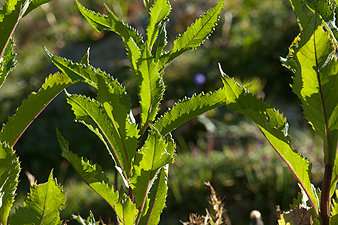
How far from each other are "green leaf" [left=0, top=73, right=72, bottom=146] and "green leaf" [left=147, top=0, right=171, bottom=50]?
0.17m

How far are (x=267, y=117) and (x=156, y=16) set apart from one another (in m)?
0.26

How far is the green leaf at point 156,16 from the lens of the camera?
747 mm

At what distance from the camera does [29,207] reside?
73 cm

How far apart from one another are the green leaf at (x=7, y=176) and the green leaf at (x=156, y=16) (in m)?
0.30

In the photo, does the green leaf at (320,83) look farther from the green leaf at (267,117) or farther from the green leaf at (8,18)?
the green leaf at (8,18)

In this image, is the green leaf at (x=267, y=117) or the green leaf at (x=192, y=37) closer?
the green leaf at (x=267, y=117)

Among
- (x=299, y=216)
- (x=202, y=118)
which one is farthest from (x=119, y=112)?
(x=202, y=118)

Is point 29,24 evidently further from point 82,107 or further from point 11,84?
point 82,107

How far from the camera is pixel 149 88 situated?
0.74 meters

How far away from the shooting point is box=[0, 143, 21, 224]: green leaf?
0.70 m

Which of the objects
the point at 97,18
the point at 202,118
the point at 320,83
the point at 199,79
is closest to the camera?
the point at 320,83

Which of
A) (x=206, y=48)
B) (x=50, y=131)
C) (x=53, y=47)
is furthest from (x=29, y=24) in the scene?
(x=206, y=48)

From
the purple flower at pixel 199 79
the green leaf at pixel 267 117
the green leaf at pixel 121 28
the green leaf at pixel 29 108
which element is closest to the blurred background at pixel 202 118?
the purple flower at pixel 199 79

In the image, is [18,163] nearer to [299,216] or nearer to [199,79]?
[299,216]
